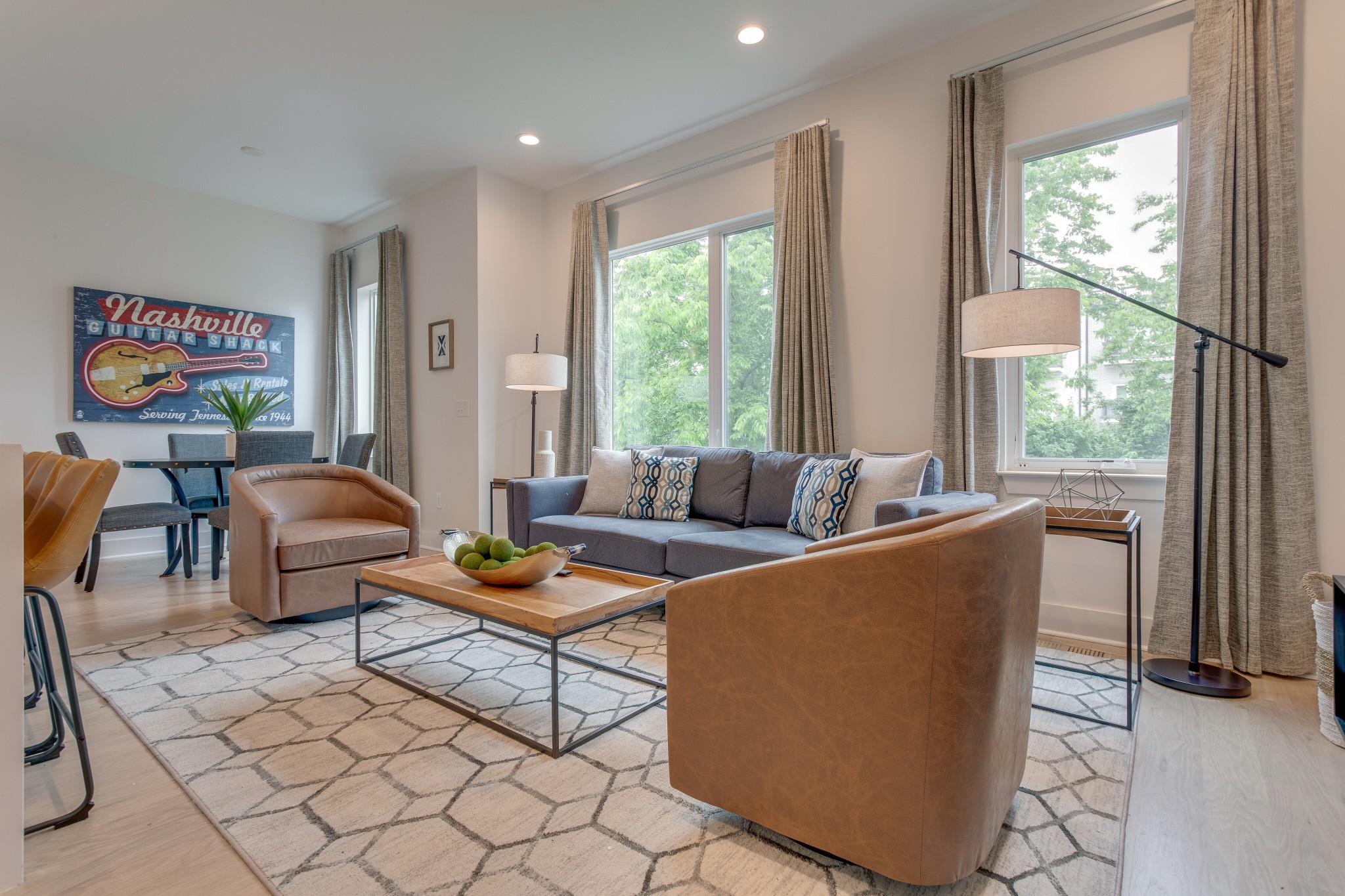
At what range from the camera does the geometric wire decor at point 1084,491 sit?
2795mm

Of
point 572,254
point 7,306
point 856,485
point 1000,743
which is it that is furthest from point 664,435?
point 7,306

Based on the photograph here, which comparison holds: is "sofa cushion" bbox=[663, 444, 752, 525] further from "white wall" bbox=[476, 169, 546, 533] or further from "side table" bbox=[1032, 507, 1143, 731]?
"white wall" bbox=[476, 169, 546, 533]

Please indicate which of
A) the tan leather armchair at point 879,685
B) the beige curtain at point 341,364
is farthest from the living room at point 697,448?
the beige curtain at point 341,364

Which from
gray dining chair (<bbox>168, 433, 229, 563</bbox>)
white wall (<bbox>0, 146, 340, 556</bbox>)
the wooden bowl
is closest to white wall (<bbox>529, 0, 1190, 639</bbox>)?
the wooden bowl

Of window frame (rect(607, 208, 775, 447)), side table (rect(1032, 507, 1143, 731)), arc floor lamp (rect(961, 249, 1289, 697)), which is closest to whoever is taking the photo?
side table (rect(1032, 507, 1143, 731))

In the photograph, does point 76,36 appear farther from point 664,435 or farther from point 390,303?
point 664,435

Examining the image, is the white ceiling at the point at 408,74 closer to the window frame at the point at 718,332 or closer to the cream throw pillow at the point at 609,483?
the window frame at the point at 718,332

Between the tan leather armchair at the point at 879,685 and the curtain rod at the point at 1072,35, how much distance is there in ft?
8.45

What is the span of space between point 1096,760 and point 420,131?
4.71 meters

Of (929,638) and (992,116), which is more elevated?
(992,116)

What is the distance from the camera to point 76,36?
324 centimetres

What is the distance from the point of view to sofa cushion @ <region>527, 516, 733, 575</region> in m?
3.06

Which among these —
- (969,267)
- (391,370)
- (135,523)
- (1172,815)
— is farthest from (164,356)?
(1172,815)

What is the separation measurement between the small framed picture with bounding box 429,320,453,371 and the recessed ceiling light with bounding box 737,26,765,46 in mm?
2857
